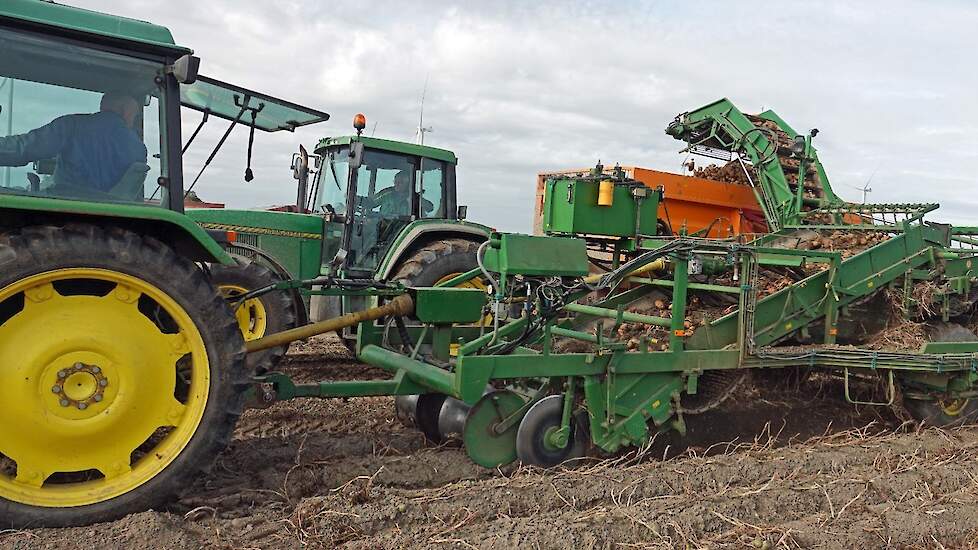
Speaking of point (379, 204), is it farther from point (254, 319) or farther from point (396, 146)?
point (254, 319)

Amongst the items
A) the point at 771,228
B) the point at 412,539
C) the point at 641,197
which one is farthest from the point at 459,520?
the point at 771,228

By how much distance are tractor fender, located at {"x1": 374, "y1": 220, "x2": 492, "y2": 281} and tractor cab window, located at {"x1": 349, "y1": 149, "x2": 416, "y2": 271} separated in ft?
0.73

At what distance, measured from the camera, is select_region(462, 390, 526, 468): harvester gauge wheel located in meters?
4.27

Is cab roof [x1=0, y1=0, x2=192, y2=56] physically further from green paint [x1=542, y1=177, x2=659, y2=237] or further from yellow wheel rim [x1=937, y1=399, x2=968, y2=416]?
yellow wheel rim [x1=937, y1=399, x2=968, y2=416]

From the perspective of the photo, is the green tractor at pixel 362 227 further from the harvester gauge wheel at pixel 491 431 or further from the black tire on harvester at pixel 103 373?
the black tire on harvester at pixel 103 373

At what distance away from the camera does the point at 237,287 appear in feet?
21.1

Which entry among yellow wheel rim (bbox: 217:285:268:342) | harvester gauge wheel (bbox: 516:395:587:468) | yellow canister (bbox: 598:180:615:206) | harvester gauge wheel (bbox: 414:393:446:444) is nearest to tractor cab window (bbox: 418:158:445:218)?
yellow canister (bbox: 598:180:615:206)

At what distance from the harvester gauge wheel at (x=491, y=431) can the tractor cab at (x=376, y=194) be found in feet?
10.0

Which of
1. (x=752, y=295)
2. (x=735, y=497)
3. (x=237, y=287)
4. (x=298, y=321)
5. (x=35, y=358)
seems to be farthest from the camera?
(x=298, y=321)

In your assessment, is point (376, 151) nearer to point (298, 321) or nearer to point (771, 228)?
point (298, 321)

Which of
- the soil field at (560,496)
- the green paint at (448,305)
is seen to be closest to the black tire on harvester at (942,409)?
the soil field at (560,496)

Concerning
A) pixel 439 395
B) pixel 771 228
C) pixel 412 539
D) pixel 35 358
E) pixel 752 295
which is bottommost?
pixel 412 539

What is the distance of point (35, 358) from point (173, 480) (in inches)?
28.9

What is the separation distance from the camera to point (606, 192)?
694 centimetres
